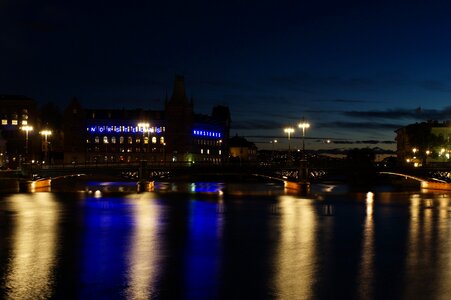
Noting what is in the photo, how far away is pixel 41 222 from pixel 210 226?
480 inches

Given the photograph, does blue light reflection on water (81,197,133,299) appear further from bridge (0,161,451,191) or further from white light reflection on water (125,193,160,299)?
bridge (0,161,451,191)

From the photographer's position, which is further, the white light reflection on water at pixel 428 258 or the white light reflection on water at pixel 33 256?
the white light reflection on water at pixel 428 258

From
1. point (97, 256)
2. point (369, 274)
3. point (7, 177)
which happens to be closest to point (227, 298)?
point (369, 274)

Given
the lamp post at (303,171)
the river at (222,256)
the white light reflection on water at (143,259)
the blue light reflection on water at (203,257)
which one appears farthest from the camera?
the lamp post at (303,171)

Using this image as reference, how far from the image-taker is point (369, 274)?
26469mm

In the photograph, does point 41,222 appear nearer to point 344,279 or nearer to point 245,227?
point 245,227

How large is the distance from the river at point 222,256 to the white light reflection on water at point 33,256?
4 cm

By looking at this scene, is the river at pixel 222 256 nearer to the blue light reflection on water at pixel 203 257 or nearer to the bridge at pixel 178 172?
the blue light reflection on water at pixel 203 257

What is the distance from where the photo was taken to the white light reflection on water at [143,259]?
74.9 ft

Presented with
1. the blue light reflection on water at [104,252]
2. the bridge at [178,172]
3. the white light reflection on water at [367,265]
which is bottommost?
the white light reflection on water at [367,265]

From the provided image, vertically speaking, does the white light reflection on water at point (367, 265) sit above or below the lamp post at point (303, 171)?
below

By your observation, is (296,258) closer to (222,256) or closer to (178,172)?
(222,256)

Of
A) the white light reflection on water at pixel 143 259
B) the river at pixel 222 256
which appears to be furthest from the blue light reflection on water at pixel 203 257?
the white light reflection on water at pixel 143 259

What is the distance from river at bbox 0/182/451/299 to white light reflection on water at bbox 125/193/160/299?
0.05 m
